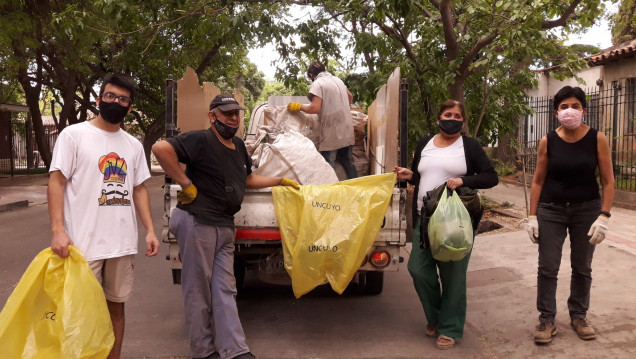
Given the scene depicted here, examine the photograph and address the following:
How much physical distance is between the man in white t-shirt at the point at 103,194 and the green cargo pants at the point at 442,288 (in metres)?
1.94

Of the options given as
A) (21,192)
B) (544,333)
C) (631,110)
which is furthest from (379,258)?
(21,192)

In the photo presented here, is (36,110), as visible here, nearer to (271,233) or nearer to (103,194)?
(271,233)

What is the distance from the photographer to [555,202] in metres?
4.12

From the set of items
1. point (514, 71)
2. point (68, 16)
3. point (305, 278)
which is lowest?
point (305, 278)

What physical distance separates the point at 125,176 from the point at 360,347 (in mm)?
2095

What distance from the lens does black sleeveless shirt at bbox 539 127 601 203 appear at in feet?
13.2

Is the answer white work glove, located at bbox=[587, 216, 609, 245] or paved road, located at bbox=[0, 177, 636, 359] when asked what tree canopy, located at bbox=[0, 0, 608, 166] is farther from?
white work glove, located at bbox=[587, 216, 609, 245]

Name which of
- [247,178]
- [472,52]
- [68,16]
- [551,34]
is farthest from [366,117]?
[68,16]

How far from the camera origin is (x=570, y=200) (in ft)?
13.4

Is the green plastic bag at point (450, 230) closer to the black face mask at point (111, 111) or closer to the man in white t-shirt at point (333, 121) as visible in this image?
the man in white t-shirt at point (333, 121)

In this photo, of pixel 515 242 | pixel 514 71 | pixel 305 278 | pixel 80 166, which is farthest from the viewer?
pixel 514 71

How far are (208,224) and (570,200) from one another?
252 cm

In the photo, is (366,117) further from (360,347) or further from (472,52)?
(472,52)

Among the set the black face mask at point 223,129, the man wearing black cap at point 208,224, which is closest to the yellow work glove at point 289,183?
the man wearing black cap at point 208,224
